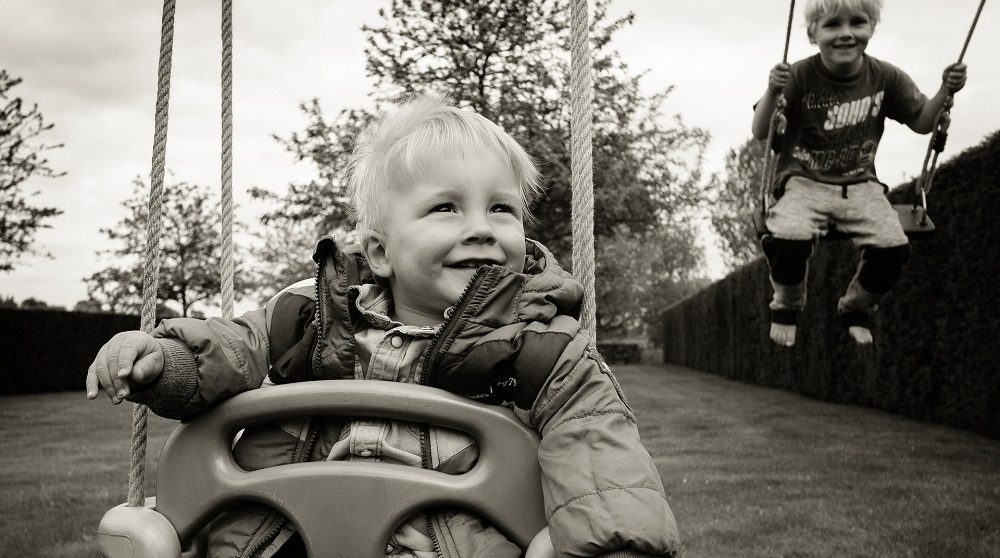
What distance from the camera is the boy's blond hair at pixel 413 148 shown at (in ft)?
6.08

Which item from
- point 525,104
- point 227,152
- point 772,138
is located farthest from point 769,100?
point 525,104

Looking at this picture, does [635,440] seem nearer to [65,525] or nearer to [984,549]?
[984,549]

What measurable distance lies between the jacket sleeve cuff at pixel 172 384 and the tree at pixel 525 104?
24.4ft

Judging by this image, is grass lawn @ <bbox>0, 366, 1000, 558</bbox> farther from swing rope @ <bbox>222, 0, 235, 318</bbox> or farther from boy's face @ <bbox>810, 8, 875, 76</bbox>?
swing rope @ <bbox>222, 0, 235, 318</bbox>

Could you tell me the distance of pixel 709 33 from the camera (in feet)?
14.7

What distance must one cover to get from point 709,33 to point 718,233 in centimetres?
2956

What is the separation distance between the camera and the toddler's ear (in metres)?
1.96

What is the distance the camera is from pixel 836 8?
343 centimetres

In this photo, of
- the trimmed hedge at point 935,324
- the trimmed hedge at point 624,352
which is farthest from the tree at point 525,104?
the trimmed hedge at point 624,352

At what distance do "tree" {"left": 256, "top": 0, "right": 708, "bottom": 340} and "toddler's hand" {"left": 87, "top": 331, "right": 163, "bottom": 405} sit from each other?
297 inches

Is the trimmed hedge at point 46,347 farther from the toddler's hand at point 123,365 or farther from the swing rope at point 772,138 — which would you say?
the toddler's hand at point 123,365

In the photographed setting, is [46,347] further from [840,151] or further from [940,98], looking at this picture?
[940,98]

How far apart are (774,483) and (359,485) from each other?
3.88 metres

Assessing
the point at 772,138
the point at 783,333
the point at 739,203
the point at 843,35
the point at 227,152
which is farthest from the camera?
the point at 739,203
